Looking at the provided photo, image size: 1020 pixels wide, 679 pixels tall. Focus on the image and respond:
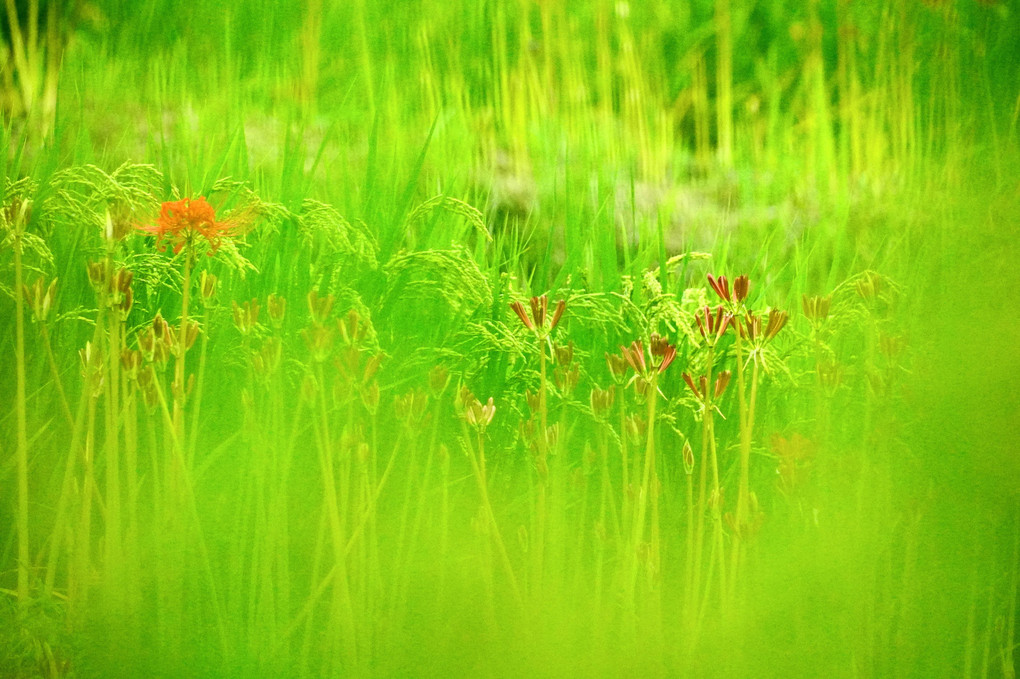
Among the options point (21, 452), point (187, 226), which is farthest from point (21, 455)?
point (187, 226)

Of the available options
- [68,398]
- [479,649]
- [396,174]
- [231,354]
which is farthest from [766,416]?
[68,398]

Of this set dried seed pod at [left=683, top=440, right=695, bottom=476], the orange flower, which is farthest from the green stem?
dried seed pod at [left=683, top=440, right=695, bottom=476]

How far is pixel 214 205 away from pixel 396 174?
0.22 meters

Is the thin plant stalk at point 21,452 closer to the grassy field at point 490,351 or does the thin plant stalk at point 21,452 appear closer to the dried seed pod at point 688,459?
the grassy field at point 490,351

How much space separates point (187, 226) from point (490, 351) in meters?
0.38

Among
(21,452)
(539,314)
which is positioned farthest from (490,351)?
(21,452)

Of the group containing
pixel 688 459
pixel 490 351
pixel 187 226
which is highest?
pixel 187 226

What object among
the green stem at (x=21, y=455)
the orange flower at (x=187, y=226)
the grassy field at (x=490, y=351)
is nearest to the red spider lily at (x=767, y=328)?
the grassy field at (x=490, y=351)

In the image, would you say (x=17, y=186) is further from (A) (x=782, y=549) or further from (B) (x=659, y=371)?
(A) (x=782, y=549)

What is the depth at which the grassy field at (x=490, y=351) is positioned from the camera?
3.09ft

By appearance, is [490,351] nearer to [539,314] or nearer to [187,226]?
[539,314]

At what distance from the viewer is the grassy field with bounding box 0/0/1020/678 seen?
3.09 feet

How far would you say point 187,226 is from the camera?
0.95 metres

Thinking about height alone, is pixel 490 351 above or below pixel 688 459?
above
